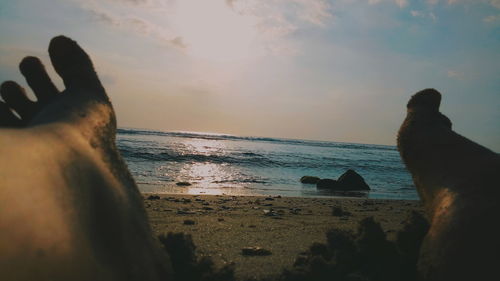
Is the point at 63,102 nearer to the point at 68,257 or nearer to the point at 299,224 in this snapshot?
the point at 68,257

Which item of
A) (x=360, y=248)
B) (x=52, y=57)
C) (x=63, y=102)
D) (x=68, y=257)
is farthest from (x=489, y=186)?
(x=52, y=57)

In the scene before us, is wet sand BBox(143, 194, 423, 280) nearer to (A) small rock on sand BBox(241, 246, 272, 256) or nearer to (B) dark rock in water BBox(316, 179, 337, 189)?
(A) small rock on sand BBox(241, 246, 272, 256)

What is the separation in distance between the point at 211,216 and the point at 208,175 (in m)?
6.24

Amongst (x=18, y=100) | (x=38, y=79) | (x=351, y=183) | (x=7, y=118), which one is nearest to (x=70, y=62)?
(x=38, y=79)

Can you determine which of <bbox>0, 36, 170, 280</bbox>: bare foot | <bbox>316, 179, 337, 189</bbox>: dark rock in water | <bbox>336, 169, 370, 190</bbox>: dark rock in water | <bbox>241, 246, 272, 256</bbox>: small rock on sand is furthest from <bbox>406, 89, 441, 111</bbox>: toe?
<bbox>336, 169, 370, 190</bbox>: dark rock in water

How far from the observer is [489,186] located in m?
1.75

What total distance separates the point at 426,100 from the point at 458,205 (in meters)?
1.65

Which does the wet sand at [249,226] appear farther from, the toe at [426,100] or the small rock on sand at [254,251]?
the toe at [426,100]

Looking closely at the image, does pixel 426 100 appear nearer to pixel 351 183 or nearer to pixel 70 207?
pixel 70 207

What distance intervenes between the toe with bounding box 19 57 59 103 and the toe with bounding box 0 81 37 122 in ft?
0.34

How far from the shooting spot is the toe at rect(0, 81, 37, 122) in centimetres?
268

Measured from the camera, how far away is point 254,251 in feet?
8.49

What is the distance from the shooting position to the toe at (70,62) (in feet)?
9.39

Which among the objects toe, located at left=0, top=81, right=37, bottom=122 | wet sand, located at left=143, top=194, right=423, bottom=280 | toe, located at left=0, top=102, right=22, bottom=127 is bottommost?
wet sand, located at left=143, top=194, right=423, bottom=280
